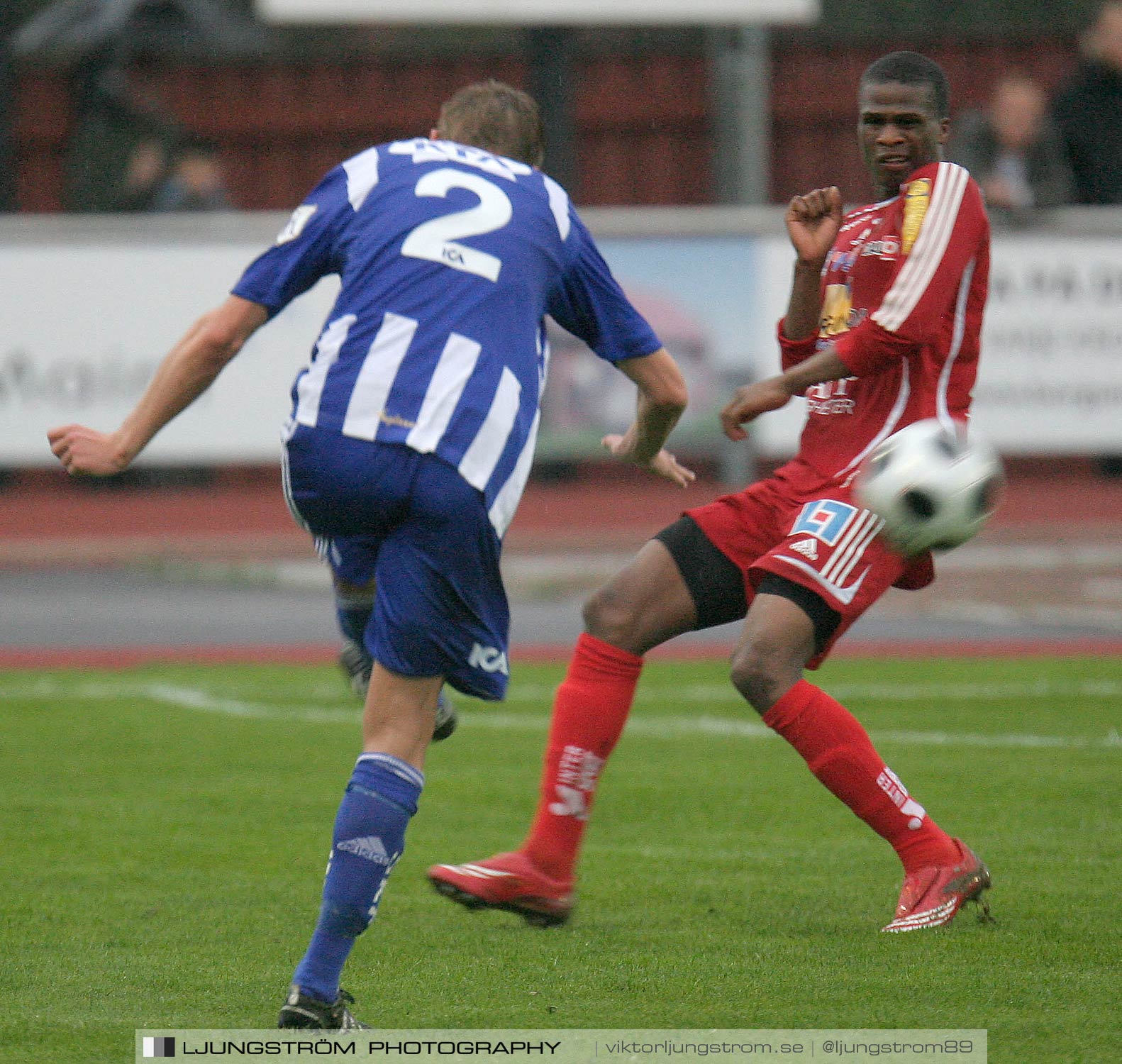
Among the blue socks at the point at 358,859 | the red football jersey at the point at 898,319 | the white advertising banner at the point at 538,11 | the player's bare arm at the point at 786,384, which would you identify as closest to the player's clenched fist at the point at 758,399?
the player's bare arm at the point at 786,384

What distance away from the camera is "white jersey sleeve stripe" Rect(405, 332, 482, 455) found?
3.76 metres

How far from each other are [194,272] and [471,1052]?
36.3 feet

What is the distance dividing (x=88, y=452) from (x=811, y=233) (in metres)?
1.92

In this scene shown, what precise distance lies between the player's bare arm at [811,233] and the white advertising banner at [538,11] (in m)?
10.6

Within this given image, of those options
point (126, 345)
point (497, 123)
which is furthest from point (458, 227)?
point (126, 345)

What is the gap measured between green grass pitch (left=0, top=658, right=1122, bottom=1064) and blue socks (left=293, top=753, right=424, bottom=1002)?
0.19m

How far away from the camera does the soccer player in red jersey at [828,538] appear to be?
459 centimetres

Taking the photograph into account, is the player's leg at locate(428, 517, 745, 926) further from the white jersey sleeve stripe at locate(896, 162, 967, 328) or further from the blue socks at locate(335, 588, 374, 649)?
the white jersey sleeve stripe at locate(896, 162, 967, 328)

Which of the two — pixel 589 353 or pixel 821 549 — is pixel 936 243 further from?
pixel 589 353

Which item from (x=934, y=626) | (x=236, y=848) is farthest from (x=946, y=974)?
(x=934, y=626)

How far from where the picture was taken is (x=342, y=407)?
3787 mm

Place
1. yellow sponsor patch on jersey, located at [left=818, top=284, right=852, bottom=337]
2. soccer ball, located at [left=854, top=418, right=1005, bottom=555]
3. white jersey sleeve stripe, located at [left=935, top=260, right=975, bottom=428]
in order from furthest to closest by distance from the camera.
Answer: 1. yellow sponsor patch on jersey, located at [left=818, top=284, right=852, bottom=337]
2. white jersey sleeve stripe, located at [left=935, top=260, right=975, bottom=428]
3. soccer ball, located at [left=854, top=418, right=1005, bottom=555]

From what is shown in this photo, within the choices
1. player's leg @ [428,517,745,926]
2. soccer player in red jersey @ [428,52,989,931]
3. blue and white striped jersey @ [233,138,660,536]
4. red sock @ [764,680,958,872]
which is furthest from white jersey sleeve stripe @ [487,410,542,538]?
red sock @ [764,680,958,872]

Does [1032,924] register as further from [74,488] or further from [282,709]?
[74,488]
